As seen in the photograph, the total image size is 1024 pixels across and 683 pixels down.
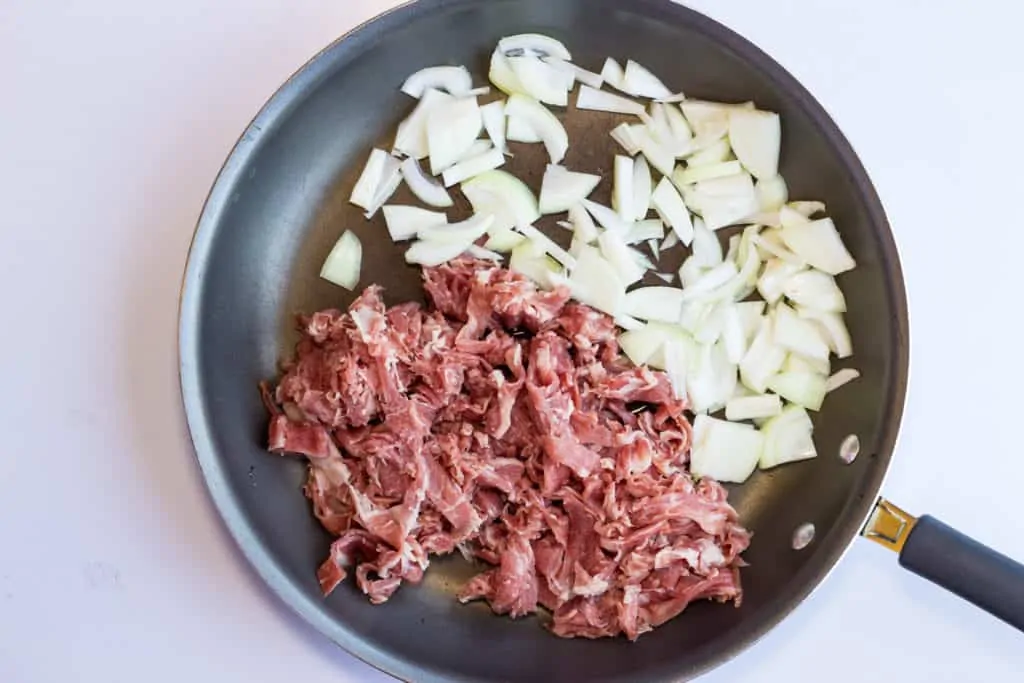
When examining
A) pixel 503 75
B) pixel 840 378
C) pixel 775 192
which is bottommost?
pixel 840 378

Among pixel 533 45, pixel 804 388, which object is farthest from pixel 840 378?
pixel 533 45

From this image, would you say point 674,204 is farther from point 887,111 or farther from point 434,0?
point 434,0

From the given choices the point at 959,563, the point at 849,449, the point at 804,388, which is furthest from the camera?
the point at 804,388

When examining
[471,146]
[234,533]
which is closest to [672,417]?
[471,146]

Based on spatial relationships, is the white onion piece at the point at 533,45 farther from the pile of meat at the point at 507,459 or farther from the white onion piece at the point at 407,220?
the pile of meat at the point at 507,459

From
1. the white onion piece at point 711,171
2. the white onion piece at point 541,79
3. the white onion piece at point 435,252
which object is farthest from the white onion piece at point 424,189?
the white onion piece at point 711,171

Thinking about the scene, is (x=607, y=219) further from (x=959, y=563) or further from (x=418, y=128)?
(x=959, y=563)
